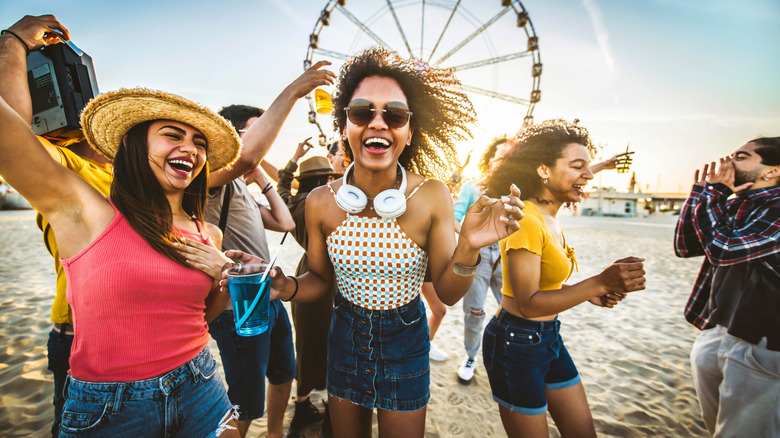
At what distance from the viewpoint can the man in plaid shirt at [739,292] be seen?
1965mm

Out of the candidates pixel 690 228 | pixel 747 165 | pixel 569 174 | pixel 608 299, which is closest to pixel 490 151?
pixel 569 174

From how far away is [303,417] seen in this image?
283cm

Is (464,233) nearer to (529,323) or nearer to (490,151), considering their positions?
(529,323)

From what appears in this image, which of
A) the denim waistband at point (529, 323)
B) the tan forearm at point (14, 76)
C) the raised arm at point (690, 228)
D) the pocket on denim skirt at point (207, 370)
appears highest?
the tan forearm at point (14, 76)

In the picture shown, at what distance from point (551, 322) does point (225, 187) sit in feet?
7.72

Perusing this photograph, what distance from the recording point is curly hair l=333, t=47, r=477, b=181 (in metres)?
1.79

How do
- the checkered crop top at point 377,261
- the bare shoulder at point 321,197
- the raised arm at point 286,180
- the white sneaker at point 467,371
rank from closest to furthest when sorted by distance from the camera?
the checkered crop top at point 377,261, the bare shoulder at point 321,197, the raised arm at point 286,180, the white sneaker at point 467,371

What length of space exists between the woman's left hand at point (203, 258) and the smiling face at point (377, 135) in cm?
82

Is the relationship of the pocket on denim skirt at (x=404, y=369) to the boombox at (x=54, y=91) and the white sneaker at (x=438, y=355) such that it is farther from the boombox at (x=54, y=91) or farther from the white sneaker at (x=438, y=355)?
the white sneaker at (x=438, y=355)

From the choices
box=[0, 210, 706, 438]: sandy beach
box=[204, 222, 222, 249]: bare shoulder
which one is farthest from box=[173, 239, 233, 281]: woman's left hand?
box=[0, 210, 706, 438]: sandy beach

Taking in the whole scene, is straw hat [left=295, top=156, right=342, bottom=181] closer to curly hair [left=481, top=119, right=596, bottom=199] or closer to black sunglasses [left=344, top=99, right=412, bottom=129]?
black sunglasses [left=344, top=99, right=412, bottom=129]

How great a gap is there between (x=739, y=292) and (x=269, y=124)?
3.29 meters

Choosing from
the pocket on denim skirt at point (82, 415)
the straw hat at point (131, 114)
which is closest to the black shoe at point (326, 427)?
the pocket on denim skirt at point (82, 415)

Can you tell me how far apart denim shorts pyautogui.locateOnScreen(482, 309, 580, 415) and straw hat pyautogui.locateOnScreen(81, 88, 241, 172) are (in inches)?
74.9
